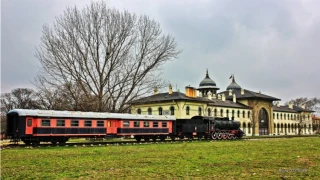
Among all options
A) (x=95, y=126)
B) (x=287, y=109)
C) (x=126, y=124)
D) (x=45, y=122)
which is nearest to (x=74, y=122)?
(x=95, y=126)

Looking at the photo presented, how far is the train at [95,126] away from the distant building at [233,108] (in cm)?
884

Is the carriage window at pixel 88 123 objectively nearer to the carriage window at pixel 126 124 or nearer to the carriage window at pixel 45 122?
the carriage window at pixel 45 122

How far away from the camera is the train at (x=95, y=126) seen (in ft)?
79.6

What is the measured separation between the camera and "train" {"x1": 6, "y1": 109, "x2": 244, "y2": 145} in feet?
79.6

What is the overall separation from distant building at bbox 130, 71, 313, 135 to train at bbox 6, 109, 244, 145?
348 inches

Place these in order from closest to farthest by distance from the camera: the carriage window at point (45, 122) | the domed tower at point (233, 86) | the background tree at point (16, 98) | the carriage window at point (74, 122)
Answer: the carriage window at point (45, 122) < the carriage window at point (74, 122) < the background tree at point (16, 98) < the domed tower at point (233, 86)

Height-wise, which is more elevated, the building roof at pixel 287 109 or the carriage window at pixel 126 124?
the building roof at pixel 287 109

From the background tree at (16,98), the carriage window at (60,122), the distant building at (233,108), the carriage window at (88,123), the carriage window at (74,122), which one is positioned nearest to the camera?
the carriage window at (60,122)

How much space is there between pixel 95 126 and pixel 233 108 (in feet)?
160

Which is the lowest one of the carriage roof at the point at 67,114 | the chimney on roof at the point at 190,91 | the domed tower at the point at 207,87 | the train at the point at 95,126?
the train at the point at 95,126

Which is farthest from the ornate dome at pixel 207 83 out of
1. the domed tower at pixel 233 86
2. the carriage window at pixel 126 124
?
the carriage window at pixel 126 124

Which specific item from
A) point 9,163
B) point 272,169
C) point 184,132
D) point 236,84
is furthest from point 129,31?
point 236,84

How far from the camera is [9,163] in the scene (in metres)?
13.2

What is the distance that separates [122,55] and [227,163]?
89.5ft
